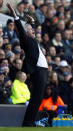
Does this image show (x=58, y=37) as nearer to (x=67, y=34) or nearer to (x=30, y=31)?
(x=67, y=34)

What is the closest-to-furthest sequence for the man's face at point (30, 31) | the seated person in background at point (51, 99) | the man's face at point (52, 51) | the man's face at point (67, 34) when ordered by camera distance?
the man's face at point (30, 31)
the seated person in background at point (51, 99)
the man's face at point (52, 51)
the man's face at point (67, 34)

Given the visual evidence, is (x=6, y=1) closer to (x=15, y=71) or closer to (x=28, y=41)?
(x=28, y=41)

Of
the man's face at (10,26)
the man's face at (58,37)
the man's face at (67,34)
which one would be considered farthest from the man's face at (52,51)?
the man's face at (10,26)

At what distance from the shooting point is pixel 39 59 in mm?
5812

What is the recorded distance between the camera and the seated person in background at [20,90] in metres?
8.05

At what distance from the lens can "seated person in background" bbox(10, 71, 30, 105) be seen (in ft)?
26.4

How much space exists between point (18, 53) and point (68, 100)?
1630 millimetres

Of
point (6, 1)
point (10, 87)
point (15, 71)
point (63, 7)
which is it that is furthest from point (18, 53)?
point (63, 7)

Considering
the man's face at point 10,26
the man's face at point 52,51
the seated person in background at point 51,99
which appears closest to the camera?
the seated person in background at point 51,99

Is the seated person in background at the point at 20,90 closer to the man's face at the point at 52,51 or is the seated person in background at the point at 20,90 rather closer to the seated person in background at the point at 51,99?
the seated person in background at the point at 51,99

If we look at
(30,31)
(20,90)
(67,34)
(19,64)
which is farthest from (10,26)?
(30,31)

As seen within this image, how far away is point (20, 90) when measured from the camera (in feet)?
26.9

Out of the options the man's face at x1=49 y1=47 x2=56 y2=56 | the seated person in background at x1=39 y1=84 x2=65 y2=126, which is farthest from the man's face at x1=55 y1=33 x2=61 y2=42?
the seated person in background at x1=39 y1=84 x2=65 y2=126

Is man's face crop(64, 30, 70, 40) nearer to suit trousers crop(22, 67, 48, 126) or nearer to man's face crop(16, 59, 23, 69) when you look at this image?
man's face crop(16, 59, 23, 69)
